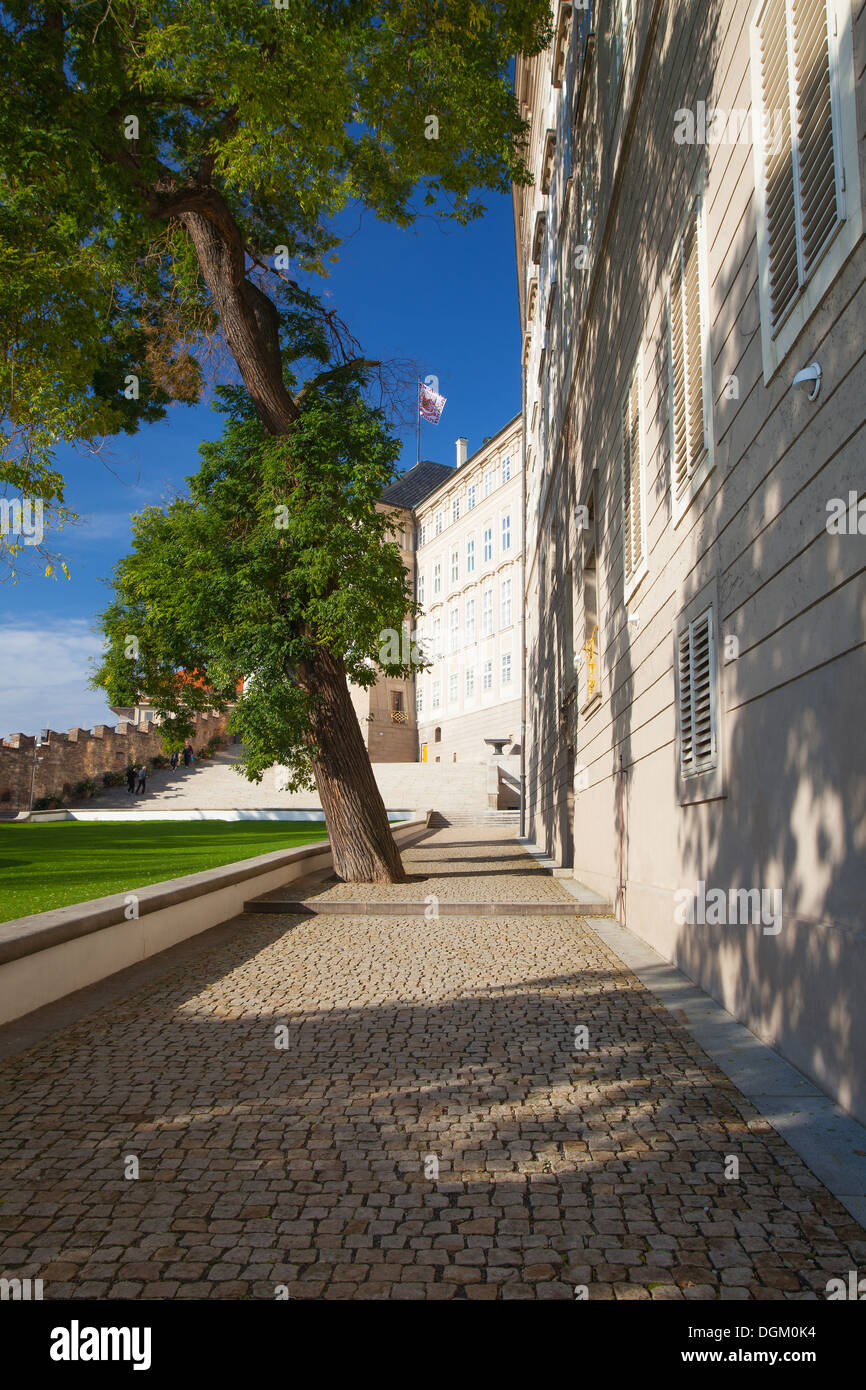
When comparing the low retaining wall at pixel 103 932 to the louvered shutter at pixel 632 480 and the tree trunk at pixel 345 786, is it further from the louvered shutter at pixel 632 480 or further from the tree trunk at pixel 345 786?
the louvered shutter at pixel 632 480

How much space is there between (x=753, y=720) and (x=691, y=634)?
1.57 m

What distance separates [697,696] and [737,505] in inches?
59.0

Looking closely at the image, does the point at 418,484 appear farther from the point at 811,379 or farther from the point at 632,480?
the point at 811,379

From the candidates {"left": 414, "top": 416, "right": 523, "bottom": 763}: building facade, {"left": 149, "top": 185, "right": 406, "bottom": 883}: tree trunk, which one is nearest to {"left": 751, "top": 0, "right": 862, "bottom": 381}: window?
{"left": 149, "top": 185, "right": 406, "bottom": 883}: tree trunk

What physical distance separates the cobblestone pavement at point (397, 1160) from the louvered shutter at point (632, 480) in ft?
Result: 15.4

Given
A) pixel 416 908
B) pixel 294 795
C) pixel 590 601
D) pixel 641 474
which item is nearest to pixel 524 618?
pixel 294 795

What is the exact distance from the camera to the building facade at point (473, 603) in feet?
170

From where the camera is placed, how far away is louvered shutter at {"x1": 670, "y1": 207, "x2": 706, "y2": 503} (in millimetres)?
6789

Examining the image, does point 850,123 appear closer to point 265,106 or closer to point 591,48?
point 265,106

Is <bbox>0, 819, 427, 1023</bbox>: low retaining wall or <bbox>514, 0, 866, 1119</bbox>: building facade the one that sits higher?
<bbox>514, 0, 866, 1119</bbox>: building facade

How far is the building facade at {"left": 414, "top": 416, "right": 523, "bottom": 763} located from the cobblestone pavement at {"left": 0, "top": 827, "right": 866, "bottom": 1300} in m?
42.5

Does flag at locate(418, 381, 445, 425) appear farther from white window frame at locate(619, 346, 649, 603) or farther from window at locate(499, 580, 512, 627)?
white window frame at locate(619, 346, 649, 603)

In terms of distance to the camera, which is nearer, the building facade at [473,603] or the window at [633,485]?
the window at [633,485]

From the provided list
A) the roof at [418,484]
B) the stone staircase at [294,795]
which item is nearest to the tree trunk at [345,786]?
the stone staircase at [294,795]
